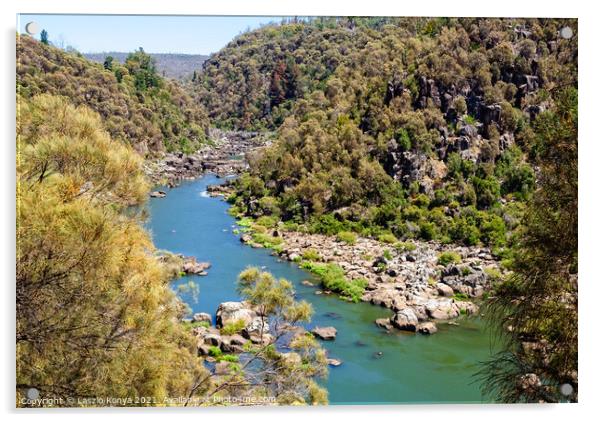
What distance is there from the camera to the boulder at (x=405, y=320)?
22.2 feet

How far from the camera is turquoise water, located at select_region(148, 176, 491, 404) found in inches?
185

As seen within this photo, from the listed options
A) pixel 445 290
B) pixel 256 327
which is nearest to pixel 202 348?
pixel 256 327

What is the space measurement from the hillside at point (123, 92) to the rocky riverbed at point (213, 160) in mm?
141

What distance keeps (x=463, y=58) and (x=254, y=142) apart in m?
2.75

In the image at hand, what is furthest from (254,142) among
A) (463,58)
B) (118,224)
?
(118,224)

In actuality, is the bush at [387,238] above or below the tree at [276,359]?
above

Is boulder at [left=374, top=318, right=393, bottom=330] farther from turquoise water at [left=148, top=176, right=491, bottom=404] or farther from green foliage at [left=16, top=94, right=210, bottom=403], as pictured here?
green foliage at [left=16, top=94, right=210, bottom=403]

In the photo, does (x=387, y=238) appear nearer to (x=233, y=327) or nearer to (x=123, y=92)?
(x=233, y=327)

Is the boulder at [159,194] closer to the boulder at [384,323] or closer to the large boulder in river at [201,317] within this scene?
the large boulder in river at [201,317]

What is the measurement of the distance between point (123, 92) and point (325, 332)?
9.84 feet

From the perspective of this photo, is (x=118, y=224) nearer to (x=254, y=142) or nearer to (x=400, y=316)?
(x=400, y=316)

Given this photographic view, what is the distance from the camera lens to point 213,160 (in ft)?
24.7

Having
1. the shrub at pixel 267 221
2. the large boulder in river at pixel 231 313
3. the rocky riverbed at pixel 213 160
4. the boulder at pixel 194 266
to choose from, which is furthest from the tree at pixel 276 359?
the shrub at pixel 267 221

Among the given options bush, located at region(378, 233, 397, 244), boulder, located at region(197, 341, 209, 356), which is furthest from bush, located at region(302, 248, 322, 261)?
boulder, located at region(197, 341, 209, 356)
